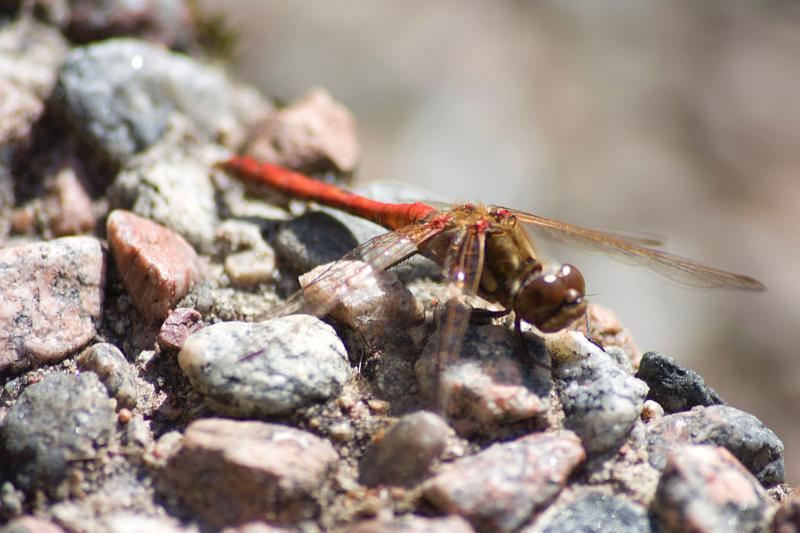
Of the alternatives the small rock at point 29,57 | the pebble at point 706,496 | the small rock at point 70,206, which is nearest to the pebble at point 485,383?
the pebble at point 706,496

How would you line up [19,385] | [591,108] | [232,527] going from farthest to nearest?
[591,108] → [19,385] → [232,527]

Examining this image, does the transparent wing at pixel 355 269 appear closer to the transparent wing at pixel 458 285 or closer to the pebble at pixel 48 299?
the transparent wing at pixel 458 285

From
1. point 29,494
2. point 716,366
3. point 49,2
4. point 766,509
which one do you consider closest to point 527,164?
point 716,366

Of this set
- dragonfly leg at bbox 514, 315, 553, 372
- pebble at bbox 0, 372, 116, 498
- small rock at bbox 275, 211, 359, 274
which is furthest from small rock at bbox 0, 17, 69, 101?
dragonfly leg at bbox 514, 315, 553, 372

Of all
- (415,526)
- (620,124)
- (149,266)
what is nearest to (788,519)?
(415,526)

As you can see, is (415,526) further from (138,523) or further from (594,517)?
(138,523)

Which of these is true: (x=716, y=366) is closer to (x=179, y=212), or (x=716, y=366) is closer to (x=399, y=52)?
(x=399, y=52)
